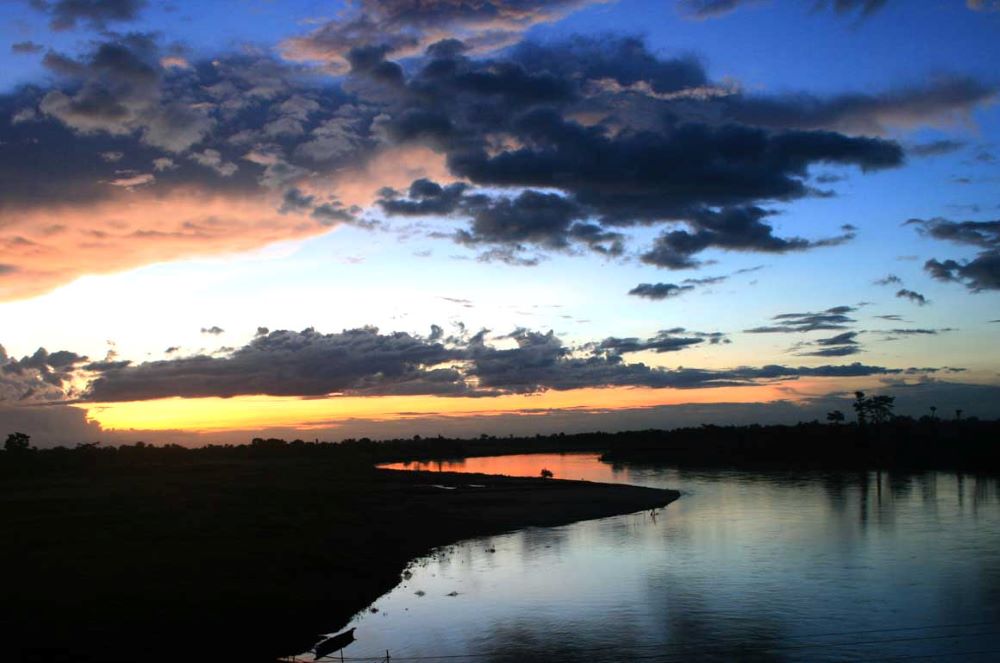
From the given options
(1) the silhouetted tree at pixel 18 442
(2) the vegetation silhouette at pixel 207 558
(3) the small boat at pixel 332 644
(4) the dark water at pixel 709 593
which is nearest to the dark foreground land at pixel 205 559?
(2) the vegetation silhouette at pixel 207 558

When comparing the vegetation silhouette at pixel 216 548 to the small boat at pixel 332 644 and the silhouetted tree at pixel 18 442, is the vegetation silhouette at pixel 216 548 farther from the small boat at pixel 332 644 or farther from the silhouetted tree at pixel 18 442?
the silhouetted tree at pixel 18 442

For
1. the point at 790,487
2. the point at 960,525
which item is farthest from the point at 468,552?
the point at 790,487

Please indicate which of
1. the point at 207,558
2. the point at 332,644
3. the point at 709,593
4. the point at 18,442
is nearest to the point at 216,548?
the point at 207,558

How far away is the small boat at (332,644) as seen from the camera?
2356cm

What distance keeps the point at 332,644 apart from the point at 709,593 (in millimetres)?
16039

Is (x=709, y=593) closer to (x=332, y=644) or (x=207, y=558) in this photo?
(x=332, y=644)

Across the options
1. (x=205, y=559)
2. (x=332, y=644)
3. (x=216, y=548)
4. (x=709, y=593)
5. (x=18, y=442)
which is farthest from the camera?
(x=18, y=442)

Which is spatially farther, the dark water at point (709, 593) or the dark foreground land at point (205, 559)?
the dark water at point (709, 593)

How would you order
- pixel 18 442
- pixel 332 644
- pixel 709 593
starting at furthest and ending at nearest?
pixel 18 442 → pixel 709 593 → pixel 332 644

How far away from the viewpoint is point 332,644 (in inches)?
959

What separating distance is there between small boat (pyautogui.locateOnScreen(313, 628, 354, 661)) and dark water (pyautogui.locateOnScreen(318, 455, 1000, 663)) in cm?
55

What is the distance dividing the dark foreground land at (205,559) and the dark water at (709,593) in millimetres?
2613

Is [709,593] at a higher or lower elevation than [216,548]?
lower

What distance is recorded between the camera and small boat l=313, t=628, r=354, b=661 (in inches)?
928
